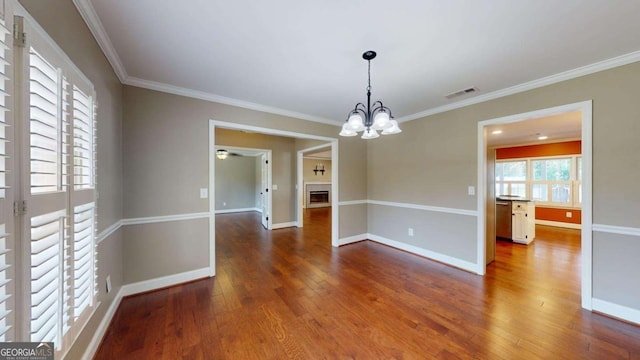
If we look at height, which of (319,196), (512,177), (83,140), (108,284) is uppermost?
(83,140)

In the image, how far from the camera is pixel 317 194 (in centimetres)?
1038

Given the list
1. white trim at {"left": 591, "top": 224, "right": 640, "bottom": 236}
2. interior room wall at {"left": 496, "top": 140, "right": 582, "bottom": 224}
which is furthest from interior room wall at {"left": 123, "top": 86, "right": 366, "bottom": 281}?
interior room wall at {"left": 496, "top": 140, "right": 582, "bottom": 224}

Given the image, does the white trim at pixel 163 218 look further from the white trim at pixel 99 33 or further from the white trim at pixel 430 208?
the white trim at pixel 430 208

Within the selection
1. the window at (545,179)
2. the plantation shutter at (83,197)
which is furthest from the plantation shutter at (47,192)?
the window at (545,179)

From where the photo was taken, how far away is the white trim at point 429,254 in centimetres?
334

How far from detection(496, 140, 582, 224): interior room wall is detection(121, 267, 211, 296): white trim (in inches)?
347

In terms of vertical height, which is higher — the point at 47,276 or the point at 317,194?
the point at 47,276

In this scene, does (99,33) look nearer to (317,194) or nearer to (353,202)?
(353,202)

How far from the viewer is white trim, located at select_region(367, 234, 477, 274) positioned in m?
3.34

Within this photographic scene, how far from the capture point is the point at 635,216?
215cm

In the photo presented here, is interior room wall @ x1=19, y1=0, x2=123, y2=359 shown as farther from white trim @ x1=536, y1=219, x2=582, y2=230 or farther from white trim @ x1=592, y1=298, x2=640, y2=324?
white trim @ x1=536, y1=219, x2=582, y2=230

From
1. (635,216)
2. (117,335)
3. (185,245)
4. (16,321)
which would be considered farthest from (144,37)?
(635,216)

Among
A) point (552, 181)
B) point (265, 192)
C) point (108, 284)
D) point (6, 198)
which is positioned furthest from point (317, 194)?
point (6, 198)

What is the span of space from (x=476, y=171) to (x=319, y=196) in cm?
762
